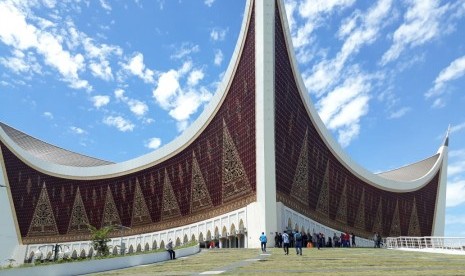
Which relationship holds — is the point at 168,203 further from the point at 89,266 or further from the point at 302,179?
the point at 89,266

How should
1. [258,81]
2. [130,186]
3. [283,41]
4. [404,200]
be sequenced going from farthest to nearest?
[404,200] < [130,186] < [283,41] < [258,81]

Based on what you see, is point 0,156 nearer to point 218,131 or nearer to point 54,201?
point 54,201

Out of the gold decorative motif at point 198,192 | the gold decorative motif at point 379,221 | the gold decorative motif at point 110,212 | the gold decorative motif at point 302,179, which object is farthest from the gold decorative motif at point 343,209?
the gold decorative motif at point 110,212

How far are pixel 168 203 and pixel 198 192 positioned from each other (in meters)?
3.44

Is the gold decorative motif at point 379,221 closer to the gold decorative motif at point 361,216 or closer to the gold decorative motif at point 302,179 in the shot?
the gold decorative motif at point 361,216

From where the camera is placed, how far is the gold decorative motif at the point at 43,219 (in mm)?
34625

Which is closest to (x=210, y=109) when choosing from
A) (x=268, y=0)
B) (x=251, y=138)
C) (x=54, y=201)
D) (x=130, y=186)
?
(x=251, y=138)

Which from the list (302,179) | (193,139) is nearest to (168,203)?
(193,139)

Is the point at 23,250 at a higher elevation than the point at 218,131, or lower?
lower

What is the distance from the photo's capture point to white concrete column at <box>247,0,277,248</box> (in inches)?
819

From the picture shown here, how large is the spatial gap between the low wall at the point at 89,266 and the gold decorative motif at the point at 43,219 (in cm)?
2280

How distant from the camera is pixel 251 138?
73.7 feet

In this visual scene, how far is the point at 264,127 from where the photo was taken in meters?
21.8

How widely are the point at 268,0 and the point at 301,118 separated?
648cm
